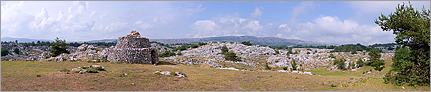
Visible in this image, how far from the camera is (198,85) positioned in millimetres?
25516

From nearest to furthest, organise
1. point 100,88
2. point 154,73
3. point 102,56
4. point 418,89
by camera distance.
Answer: point 100,88 → point 418,89 → point 154,73 → point 102,56

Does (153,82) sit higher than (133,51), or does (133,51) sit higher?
(133,51)

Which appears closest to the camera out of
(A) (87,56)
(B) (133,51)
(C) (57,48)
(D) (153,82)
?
(D) (153,82)

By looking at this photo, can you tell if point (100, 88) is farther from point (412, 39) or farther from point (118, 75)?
point (412, 39)

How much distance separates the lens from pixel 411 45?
88.7ft

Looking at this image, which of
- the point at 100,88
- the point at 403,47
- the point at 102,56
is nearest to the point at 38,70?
the point at 100,88

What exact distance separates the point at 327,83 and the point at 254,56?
58.5m

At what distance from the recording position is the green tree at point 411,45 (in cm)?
2597

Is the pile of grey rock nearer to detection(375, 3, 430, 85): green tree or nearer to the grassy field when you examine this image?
the grassy field

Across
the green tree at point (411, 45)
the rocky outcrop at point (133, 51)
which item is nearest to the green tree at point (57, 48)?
the rocky outcrop at point (133, 51)

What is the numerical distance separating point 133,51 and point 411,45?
22037mm

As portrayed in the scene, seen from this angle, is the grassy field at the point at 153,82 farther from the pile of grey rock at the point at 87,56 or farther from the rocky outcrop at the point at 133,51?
the pile of grey rock at the point at 87,56

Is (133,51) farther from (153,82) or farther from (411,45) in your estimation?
(411,45)

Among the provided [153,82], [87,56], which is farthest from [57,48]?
[153,82]
